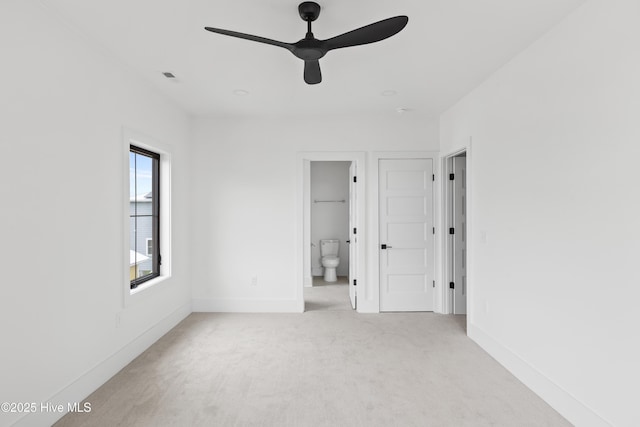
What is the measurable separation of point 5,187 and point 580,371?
138 inches

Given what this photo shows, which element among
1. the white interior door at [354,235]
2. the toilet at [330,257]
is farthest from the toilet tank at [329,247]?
the white interior door at [354,235]

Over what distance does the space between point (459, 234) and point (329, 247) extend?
2801mm

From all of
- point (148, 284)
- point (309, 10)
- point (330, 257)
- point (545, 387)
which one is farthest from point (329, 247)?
point (309, 10)

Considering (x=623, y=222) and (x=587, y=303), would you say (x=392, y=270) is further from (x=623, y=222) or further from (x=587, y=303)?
(x=623, y=222)

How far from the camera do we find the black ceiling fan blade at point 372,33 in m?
1.77

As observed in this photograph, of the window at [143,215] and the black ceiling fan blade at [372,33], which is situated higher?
the black ceiling fan blade at [372,33]

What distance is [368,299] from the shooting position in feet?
15.1

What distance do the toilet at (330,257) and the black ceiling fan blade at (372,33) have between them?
4770 millimetres

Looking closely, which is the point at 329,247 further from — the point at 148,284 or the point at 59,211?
the point at 59,211

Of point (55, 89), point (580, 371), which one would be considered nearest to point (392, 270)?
point (580, 371)

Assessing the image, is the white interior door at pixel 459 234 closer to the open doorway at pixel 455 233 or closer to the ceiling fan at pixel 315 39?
the open doorway at pixel 455 233

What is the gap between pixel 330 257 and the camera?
A: 6539 millimetres

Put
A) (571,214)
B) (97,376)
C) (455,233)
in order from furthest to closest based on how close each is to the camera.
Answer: (455,233) < (97,376) < (571,214)

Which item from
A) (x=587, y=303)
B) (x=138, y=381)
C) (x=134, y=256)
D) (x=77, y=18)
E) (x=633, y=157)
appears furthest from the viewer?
(x=134, y=256)
